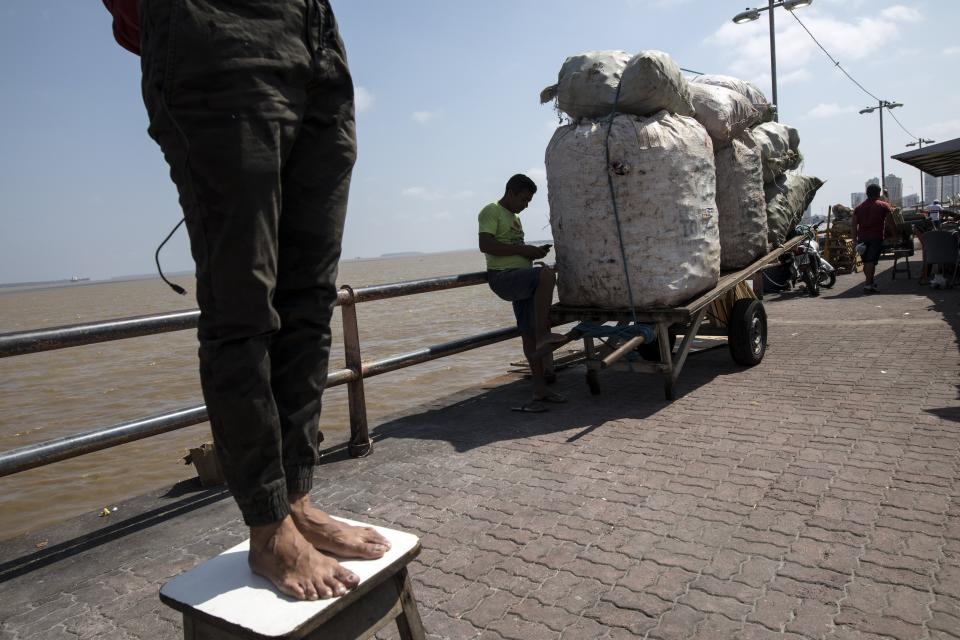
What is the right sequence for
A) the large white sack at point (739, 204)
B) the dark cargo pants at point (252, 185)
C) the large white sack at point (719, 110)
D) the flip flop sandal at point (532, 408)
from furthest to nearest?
1. the large white sack at point (739, 204)
2. the large white sack at point (719, 110)
3. the flip flop sandal at point (532, 408)
4. the dark cargo pants at point (252, 185)

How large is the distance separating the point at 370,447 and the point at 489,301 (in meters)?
19.5

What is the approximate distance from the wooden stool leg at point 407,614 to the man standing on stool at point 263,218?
13 centimetres

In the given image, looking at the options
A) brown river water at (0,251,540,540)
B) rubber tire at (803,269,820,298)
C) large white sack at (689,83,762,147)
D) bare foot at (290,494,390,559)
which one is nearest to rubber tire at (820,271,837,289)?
rubber tire at (803,269,820,298)

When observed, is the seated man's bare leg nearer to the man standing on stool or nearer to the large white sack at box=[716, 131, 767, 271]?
the large white sack at box=[716, 131, 767, 271]

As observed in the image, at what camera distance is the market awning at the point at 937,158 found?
12680 millimetres

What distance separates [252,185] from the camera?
1.48 m

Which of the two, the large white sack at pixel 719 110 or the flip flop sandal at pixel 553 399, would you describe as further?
the large white sack at pixel 719 110

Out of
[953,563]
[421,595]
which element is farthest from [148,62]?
[953,563]

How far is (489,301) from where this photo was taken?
23.8 m

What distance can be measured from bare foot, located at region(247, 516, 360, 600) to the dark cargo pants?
0.18 ft

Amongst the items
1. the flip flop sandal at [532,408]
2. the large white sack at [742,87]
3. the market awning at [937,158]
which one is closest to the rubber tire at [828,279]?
the market awning at [937,158]

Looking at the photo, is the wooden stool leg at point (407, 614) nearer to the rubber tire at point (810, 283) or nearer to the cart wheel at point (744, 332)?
the cart wheel at point (744, 332)

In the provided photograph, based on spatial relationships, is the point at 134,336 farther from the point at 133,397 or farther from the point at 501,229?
the point at 133,397

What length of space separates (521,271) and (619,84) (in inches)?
62.8
